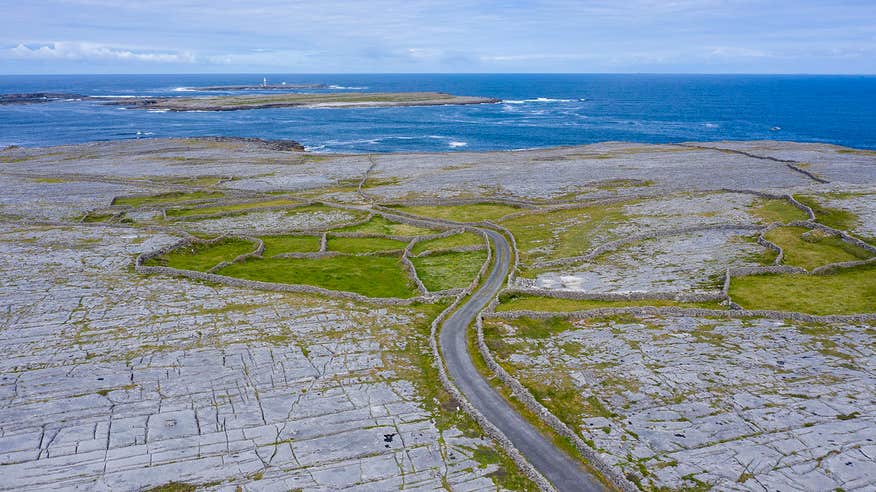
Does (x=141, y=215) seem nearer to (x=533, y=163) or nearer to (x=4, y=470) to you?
(x=4, y=470)

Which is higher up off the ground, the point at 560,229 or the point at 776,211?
the point at 776,211

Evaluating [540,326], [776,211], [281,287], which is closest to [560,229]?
[776,211]

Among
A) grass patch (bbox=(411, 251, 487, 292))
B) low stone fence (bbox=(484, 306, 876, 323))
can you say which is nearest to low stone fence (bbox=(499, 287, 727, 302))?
low stone fence (bbox=(484, 306, 876, 323))

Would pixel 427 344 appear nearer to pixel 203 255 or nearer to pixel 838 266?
pixel 203 255

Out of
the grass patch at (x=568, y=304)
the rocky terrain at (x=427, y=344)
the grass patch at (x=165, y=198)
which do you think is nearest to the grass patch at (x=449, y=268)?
the rocky terrain at (x=427, y=344)

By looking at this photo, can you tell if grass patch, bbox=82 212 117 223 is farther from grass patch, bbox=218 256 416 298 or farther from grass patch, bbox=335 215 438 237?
grass patch, bbox=335 215 438 237

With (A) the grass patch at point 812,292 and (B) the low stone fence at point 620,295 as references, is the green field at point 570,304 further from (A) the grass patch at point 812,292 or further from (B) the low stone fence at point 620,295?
(A) the grass patch at point 812,292
